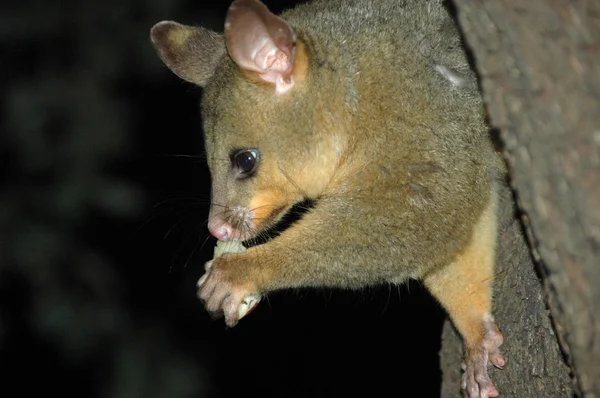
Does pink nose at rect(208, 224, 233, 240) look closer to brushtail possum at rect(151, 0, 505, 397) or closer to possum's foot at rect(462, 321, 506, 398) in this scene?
brushtail possum at rect(151, 0, 505, 397)

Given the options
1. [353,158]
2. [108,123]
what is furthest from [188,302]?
[353,158]

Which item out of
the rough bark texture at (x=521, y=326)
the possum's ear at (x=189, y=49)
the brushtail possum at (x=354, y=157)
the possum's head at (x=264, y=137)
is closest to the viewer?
the rough bark texture at (x=521, y=326)

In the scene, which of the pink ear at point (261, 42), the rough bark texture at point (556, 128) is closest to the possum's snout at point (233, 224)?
the pink ear at point (261, 42)

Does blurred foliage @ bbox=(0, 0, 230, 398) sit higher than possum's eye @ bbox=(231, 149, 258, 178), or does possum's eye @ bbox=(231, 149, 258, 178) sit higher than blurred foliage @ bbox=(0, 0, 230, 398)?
possum's eye @ bbox=(231, 149, 258, 178)

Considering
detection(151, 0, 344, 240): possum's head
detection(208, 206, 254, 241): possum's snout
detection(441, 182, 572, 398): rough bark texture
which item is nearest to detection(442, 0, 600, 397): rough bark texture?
detection(441, 182, 572, 398): rough bark texture

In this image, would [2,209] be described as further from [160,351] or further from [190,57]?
[190,57]

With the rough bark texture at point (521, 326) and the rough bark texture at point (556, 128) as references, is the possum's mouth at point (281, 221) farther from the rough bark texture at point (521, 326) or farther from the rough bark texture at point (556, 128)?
the rough bark texture at point (556, 128)
